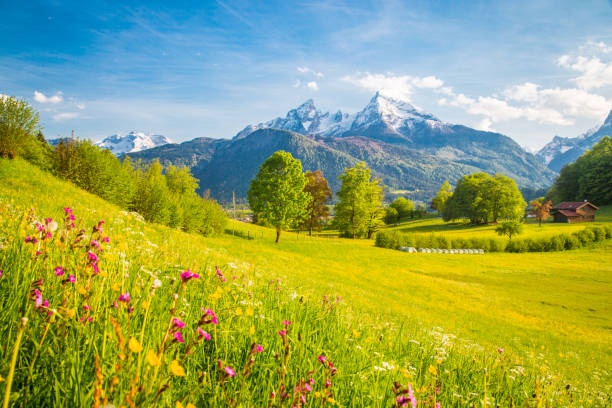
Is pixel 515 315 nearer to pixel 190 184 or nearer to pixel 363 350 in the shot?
pixel 363 350

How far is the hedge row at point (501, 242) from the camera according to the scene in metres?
50.6

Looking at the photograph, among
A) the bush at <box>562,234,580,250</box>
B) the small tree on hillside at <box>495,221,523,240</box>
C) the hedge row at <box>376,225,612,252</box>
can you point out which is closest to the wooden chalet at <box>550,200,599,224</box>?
the hedge row at <box>376,225,612,252</box>

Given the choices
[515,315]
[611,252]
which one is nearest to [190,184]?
[515,315]

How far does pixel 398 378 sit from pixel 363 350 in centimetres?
40

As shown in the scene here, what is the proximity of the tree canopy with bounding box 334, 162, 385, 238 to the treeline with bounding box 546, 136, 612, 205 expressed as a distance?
7443cm

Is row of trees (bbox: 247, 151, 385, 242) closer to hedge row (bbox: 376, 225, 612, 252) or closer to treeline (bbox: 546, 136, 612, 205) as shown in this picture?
hedge row (bbox: 376, 225, 612, 252)

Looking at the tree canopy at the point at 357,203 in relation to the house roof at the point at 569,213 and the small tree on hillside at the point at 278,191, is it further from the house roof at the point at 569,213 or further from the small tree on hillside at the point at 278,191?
the house roof at the point at 569,213

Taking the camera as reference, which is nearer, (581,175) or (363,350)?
(363,350)

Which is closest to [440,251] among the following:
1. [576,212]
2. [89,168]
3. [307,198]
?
[307,198]

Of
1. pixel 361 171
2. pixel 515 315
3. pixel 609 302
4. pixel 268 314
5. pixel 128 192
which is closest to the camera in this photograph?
pixel 268 314

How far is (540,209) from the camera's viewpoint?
7425 centimetres

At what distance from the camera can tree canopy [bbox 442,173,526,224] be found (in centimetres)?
7706

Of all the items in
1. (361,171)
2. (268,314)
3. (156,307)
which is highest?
(361,171)

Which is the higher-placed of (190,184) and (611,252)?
(190,184)
